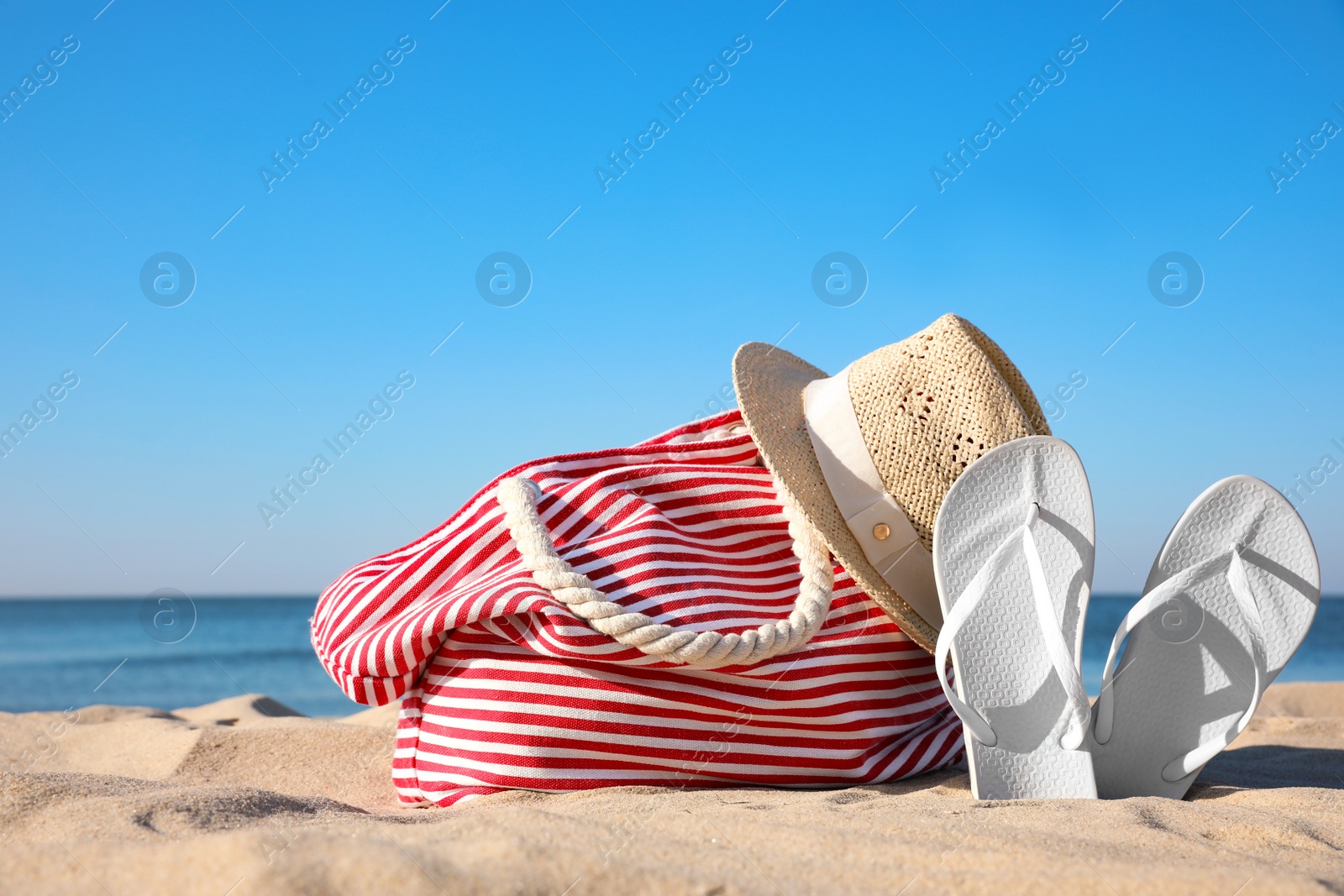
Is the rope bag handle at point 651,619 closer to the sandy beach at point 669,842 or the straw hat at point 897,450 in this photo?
the straw hat at point 897,450

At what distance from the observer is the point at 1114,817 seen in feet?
4.23

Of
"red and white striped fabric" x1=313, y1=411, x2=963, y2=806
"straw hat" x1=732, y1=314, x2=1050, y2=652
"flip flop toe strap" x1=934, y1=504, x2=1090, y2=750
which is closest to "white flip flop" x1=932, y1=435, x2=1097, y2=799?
"flip flop toe strap" x1=934, y1=504, x2=1090, y2=750

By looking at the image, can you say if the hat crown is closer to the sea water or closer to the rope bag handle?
the rope bag handle

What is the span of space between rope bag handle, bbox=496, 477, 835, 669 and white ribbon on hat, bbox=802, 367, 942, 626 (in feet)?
0.36

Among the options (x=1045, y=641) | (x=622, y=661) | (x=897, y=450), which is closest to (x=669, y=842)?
(x=622, y=661)

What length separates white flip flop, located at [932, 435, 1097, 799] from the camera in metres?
1.74

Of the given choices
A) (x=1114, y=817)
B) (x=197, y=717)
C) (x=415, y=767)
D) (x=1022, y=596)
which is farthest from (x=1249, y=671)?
(x=197, y=717)

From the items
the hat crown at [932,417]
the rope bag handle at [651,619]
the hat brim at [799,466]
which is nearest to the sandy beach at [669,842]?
the rope bag handle at [651,619]

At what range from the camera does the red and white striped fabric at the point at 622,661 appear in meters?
1.70

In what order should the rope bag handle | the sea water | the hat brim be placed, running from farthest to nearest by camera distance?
the sea water < the hat brim < the rope bag handle

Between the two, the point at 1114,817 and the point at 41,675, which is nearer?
the point at 1114,817

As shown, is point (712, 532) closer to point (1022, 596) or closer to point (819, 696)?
point (819, 696)

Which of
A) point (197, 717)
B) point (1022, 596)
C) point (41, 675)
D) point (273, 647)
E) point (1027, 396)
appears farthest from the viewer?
point (273, 647)

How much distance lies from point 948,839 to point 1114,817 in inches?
14.0
